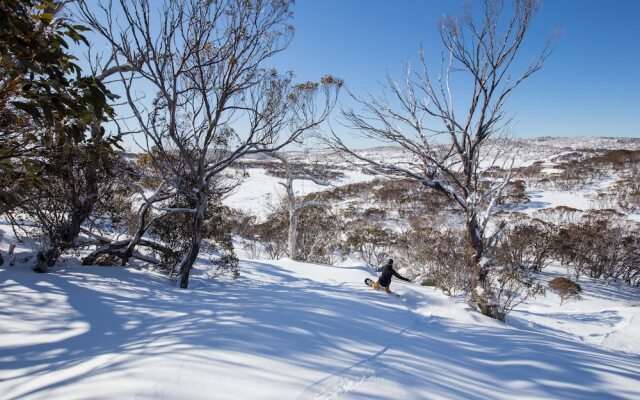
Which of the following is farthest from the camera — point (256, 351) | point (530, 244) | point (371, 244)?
point (371, 244)

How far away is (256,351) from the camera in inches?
86.1

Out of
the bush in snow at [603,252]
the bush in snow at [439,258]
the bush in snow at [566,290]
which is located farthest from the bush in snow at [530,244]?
the bush in snow at [566,290]

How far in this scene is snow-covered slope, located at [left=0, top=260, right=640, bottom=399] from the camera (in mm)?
1811

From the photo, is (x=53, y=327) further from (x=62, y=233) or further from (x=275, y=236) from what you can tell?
(x=275, y=236)

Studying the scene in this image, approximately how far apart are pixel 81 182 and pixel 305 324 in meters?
4.98

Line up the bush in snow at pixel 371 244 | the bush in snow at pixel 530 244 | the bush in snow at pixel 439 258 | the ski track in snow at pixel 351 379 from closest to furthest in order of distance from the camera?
the ski track in snow at pixel 351 379
the bush in snow at pixel 439 258
the bush in snow at pixel 530 244
the bush in snow at pixel 371 244

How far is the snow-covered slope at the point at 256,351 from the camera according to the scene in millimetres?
1811

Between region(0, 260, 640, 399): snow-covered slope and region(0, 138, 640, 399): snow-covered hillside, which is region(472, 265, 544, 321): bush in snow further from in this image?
region(0, 260, 640, 399): snow-covered slope

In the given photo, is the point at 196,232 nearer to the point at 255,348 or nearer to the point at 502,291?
the point at 255,348

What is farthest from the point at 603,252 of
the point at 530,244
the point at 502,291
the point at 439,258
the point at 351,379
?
the point at 351,379

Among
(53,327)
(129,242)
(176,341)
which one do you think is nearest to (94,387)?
(176,341)

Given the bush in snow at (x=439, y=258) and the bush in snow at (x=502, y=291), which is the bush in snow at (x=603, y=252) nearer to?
the bush in snow at (x=439, y=258)

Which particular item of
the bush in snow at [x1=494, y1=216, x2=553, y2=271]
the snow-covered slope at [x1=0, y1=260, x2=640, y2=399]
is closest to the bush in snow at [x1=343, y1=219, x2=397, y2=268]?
the bush in snow at [x1=494, y1=216, x2=553, y2=271]

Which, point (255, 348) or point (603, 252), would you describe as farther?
point (603, 252)
